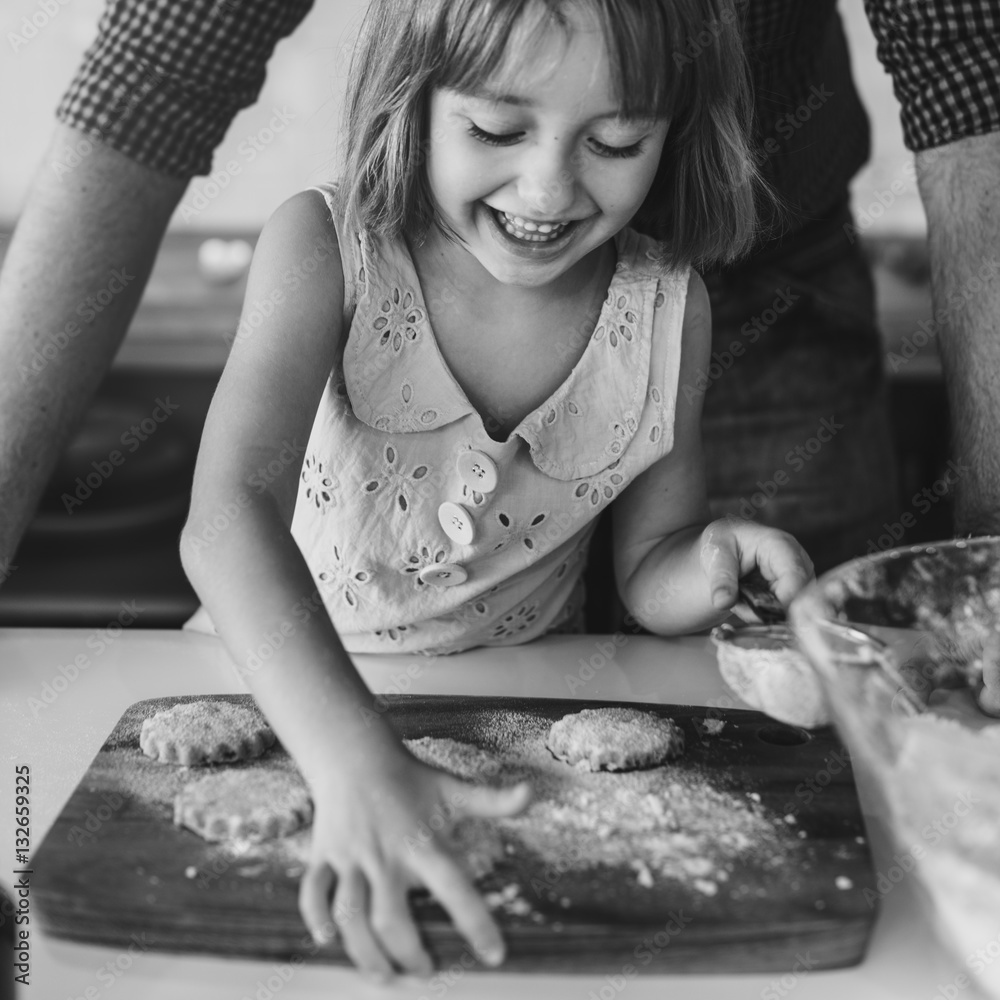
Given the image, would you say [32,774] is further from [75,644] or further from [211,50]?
[211,50]

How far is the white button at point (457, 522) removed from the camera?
109 centimetres

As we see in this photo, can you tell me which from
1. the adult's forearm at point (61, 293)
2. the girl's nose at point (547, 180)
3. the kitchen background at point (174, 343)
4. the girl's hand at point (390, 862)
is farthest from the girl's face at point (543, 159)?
the kitchen background at point (174, 343)

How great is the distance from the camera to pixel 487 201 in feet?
3.06

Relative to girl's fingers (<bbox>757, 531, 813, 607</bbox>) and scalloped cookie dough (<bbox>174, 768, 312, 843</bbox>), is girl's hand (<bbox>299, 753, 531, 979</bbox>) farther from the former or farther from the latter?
girl's fingers (<bbox>757, 531, 813, 607</bbox>)

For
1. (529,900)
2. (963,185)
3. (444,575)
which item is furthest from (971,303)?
(529,900)

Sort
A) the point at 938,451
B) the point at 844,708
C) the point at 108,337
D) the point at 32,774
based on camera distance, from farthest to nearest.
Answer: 1. the point at 938,451
2. the point at 108,337
3. the point at 32,774
4. the point at 844,708

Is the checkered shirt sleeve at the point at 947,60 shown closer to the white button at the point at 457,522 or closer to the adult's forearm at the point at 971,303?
the adult's forearm at the point at 971,303

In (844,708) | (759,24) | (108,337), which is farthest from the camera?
(759,24)

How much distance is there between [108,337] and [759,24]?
776mm

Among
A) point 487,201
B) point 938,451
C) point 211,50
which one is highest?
point 211,50

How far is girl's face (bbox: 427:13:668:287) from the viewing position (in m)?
0.85

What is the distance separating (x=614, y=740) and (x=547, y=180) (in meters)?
0.41

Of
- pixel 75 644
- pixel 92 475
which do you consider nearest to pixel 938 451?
pixel 92 475

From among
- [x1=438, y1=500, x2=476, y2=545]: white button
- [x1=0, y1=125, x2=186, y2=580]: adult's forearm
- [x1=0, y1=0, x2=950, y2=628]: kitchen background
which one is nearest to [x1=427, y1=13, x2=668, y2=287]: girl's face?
[x1=438, y1=500, x2=476, y2=545]: white button
